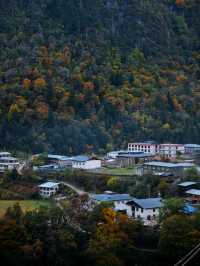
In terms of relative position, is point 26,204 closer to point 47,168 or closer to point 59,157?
point 47,168

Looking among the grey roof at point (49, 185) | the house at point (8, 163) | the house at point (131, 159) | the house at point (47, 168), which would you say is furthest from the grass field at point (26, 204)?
the house at point (131, 159)

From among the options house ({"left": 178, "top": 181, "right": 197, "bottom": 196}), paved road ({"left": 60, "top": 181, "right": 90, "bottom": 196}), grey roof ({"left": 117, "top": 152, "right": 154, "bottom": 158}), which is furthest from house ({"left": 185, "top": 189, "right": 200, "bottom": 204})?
grey roof ({"left": 117, "top": 152, "right": 154, "bottom": 158})

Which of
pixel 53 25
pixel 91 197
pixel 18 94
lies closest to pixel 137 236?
pixel 91 197

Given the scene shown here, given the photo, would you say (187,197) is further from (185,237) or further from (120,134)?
(120,134)

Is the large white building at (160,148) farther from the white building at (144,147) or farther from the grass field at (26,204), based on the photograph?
the grass field at (26,204)

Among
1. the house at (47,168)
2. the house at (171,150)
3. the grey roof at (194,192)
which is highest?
the house at (171,150)

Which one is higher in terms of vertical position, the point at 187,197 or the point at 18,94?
the point at 18,94

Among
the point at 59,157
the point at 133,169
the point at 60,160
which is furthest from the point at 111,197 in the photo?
the point at 59,157
